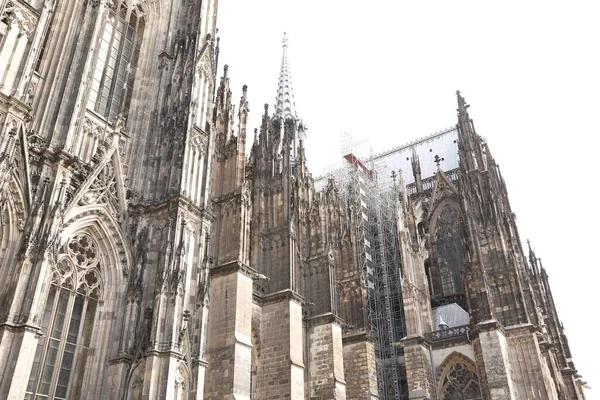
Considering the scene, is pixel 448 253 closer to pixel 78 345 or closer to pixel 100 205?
pixel 100 205

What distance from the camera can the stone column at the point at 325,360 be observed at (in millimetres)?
20141

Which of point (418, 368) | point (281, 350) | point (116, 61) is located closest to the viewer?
point (116, 61)

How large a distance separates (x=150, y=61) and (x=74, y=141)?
5188mm

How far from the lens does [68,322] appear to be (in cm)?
1249

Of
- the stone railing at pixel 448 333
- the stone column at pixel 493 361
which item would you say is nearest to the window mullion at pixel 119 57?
the stone column at pixel 493 361

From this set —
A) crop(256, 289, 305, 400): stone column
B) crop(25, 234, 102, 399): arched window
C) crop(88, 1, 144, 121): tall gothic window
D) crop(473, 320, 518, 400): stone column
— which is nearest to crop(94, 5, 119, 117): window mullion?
crop(88, 1, 144, 121): tall gothic window

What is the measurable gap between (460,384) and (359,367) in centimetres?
541

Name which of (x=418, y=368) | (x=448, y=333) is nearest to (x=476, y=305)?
(x=448, y=333)

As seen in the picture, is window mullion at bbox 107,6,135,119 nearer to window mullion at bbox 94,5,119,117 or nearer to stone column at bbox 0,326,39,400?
window mullion at bbox 94,5,119,117

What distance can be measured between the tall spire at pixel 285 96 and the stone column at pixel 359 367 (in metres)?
18.8

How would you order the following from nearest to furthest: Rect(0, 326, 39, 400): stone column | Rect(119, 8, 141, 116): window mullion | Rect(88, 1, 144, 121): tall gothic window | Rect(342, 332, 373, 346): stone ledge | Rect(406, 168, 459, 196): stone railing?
Rect(0, 326, 39, 400): stone column, Rect(88, 1, 144, 121): tall gothic window, Rect(119, 8, 141, 116): window mullion, Rect(342, 332, 373, 346): stone ledge, Rect(406, 168, 459, 196): stone railing

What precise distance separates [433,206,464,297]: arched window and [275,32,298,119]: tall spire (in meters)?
12.5

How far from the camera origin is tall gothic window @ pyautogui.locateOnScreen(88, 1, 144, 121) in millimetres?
15836

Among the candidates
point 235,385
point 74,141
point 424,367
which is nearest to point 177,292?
point 235,385
